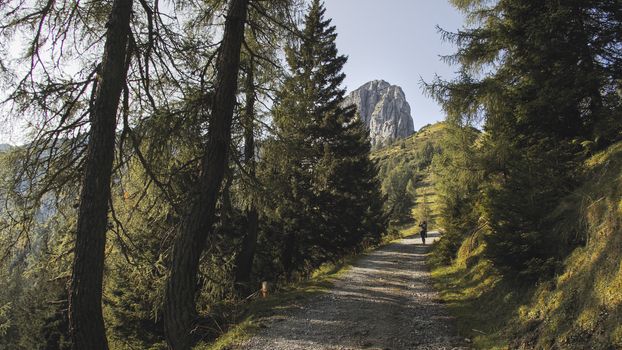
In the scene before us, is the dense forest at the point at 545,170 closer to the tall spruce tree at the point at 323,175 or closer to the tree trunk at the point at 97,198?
the tree trunk at the point at 97,198

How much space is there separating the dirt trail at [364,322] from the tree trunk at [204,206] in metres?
2.61

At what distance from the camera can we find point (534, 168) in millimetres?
7672

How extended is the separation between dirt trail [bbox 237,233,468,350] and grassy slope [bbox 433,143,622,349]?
70 cm

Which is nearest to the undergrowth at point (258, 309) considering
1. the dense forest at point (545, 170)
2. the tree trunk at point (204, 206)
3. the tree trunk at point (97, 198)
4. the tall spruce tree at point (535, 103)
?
the tree trunk at point (204, 206)

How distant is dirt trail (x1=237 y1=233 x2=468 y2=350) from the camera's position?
6.84 metres

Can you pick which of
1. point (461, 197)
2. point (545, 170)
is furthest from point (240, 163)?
point (461, 197)

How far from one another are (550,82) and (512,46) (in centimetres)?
193

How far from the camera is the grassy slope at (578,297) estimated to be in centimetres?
450

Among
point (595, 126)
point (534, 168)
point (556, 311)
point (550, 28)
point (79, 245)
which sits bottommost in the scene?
point (556, 311)

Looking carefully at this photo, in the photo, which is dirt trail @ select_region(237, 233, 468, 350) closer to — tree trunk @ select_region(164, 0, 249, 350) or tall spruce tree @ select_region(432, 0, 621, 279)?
tall spruce tree @ select_region(432, 0, 621, 279)

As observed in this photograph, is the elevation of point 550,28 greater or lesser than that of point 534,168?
greater

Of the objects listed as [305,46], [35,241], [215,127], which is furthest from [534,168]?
[35,241]

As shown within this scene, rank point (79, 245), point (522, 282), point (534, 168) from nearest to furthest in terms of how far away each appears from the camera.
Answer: point (79, 245) < point (522, 282) < point (534, 168)

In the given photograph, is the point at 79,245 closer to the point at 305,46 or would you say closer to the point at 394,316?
the point at 305,46
